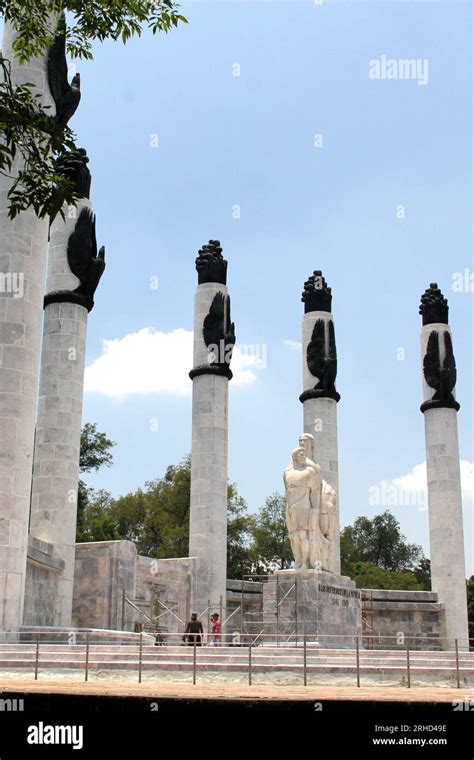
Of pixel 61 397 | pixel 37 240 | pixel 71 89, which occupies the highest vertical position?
pixel 71 89

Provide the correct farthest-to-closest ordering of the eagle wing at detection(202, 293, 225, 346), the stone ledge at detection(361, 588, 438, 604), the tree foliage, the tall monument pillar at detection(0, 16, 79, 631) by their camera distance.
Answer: the tree foliage < the stone ledge at detection(361, 588, 438, 604) < the eagle wing at detection(202, 293, 225, 346) < the tall monument pillar at detection(0, 16, 79, 631)

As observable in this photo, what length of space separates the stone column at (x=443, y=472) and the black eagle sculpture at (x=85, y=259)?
16054 millimetres

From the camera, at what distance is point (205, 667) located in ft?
46.7

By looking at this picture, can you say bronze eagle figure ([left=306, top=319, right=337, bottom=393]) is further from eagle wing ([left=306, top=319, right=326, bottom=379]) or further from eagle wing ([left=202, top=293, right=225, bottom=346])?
eagle wing ([left=202, top=293, right=225, bottom=346])

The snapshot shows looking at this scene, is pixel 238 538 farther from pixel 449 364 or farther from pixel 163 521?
pixel 449 364

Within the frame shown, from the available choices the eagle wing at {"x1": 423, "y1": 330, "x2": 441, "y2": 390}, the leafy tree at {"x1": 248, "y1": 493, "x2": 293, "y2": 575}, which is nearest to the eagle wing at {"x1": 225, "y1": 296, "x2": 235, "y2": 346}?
the eagle wing at {"x1": 423, "y1": 330, "x2": 441, "y2": 390}

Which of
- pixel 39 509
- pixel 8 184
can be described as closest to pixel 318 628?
pixel 39 509

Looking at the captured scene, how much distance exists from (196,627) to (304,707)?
447 inches

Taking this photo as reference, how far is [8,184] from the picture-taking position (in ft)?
64.1

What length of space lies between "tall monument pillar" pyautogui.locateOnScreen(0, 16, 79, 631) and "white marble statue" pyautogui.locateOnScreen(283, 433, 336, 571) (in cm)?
769

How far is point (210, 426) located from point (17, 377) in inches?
507

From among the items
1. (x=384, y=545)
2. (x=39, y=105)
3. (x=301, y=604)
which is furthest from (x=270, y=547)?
(x=39, y=105)

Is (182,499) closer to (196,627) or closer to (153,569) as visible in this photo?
(153,569)

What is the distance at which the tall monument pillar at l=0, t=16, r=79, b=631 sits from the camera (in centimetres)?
1820
